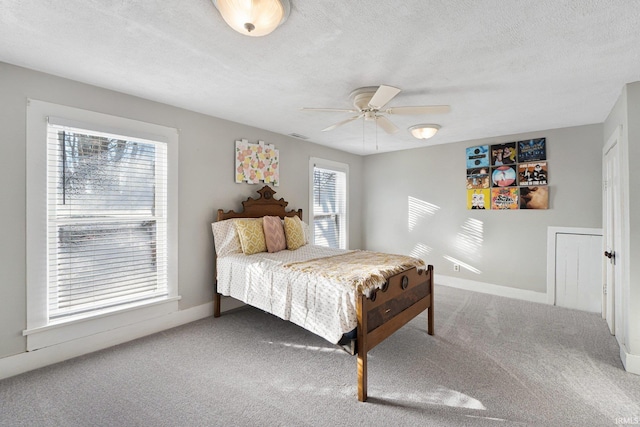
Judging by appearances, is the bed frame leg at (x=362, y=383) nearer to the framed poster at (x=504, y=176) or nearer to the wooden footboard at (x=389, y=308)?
the wooden footboard at (x=389, y=308)

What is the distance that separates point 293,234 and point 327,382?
189cm

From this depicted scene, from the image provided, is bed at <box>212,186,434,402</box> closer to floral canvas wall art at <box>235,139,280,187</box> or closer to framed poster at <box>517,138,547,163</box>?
floral canvas wall art at <box>235,139,280,187</box>

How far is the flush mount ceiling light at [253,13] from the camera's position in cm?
140

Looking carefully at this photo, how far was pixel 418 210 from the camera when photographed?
16.8 ft

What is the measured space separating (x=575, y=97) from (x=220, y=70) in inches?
129

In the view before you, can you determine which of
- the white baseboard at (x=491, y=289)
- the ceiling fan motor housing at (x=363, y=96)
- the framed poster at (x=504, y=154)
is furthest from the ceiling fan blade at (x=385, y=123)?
the white baseboard at (x=491, y=289)

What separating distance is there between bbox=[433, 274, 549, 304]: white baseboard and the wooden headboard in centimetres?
279

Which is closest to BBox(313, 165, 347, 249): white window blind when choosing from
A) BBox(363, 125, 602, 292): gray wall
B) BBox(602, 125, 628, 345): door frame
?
BBox(363, 125, 602, 292): gray wall

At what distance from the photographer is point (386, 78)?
92.6 inches

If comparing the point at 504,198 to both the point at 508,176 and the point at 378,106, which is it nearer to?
the point at 508,176

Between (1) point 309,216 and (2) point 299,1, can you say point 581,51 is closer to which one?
(2) point 299,1

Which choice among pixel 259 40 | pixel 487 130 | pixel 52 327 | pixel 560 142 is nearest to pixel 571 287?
pixel 560 142

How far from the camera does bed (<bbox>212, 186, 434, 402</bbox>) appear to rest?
2.05m

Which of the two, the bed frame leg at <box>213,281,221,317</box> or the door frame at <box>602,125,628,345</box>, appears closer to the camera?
the door frame at <box>602,125,628,345</box>
